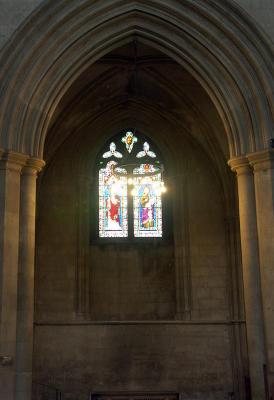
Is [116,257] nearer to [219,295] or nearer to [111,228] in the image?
[111,228]

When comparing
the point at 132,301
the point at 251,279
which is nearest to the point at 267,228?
the point at 251,279

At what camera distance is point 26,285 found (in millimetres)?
10922

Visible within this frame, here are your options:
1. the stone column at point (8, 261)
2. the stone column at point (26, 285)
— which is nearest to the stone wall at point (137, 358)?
the stone column at point (26, 285)

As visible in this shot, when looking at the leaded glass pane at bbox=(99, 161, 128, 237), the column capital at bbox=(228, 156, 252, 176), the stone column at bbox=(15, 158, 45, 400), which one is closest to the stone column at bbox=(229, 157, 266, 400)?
the column capital at bbox=(228, 156, 252, 176)

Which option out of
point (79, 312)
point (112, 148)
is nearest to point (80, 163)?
point (112, 148)

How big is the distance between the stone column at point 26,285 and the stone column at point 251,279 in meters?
3.81

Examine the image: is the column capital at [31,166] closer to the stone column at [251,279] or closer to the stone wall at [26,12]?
the stone wall at [26,12]

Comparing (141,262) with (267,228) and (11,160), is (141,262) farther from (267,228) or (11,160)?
(11,160)

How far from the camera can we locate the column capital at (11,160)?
35.7 feet

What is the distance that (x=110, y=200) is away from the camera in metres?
17.0

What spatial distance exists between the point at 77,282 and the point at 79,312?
78cm

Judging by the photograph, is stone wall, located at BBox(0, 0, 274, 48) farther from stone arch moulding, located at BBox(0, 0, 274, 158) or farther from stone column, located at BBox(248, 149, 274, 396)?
stone column, located at BBox(248, 149, 274, 396)

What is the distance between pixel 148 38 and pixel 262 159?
3.37 metres

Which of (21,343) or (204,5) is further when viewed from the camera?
(204,5)
